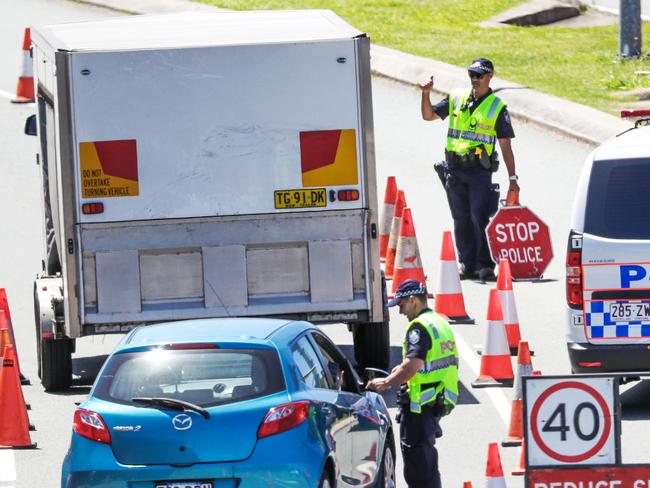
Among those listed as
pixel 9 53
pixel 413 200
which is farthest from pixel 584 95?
pixel 9 53

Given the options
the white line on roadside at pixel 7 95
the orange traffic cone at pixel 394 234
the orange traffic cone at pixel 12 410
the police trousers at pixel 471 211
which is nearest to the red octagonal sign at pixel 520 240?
the police trousers at pixel 471 211

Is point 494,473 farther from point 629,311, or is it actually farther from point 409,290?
point 629,311

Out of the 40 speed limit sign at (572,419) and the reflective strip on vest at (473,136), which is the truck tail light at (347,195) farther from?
the 40 speed limit sign at (572,419)

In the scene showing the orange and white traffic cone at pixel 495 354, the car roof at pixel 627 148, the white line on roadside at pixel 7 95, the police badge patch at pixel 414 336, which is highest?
the white line on roadside at pixel 7 95

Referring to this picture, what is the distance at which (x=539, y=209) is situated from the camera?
2164 cm

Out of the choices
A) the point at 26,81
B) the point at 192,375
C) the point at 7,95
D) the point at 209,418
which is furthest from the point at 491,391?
the point at 7,95

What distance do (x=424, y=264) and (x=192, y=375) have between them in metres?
9.80

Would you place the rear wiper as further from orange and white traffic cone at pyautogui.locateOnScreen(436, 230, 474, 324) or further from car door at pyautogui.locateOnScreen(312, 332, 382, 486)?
orange and white traffic cone at pyautogui.locateOnScreen(436, 230, 474, 324)

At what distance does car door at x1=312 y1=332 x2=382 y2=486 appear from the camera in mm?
10992

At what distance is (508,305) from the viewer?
1591 cm

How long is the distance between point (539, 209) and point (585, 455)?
40.3 ft

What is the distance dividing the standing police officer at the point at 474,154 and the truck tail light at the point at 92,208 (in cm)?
488

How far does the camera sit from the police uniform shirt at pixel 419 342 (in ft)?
37.2

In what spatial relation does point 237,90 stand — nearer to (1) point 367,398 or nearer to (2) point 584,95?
(1) point 367,398
